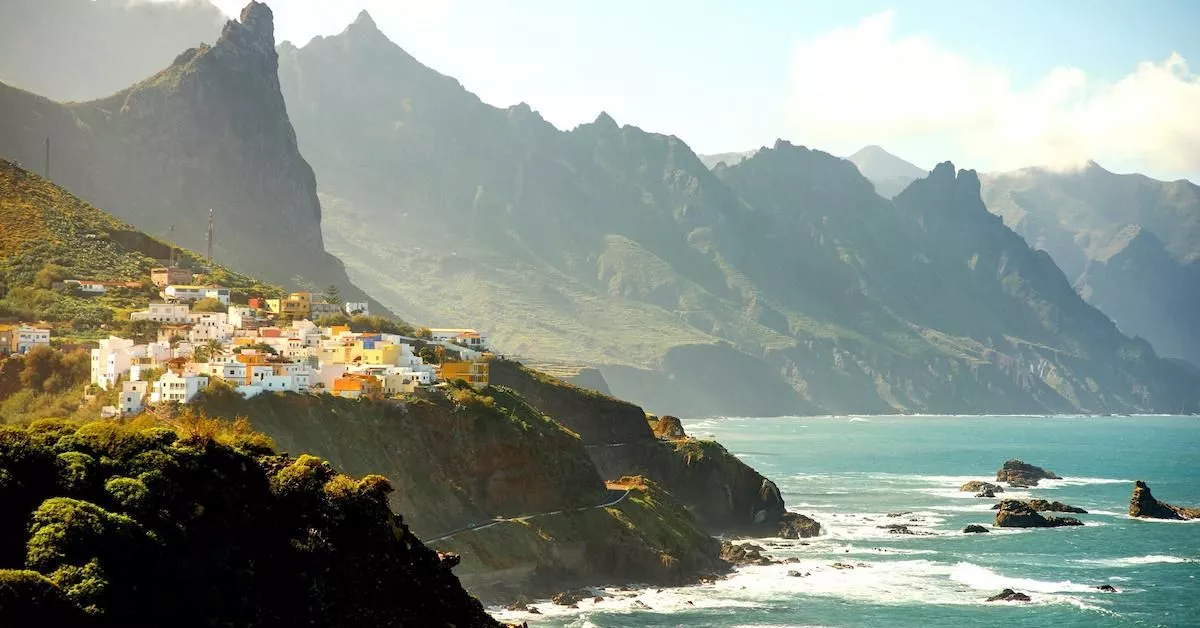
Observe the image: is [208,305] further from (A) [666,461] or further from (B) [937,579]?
(B) [937,579]

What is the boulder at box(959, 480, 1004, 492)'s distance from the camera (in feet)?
551

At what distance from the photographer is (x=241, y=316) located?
116 metres

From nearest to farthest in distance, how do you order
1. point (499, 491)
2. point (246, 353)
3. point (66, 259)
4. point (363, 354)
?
1. point (246, 353)
2. point (499, 491)
3. point (363, 354)
4. point (66, 259)

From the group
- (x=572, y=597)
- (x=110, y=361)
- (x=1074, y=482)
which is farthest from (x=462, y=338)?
(x=1074, y=482)

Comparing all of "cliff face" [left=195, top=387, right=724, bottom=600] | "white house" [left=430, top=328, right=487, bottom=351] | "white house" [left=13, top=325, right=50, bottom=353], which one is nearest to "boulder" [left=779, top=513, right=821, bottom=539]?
"cliff face" [left=195, top=387, right=724, bottom=600]

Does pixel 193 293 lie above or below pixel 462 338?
above

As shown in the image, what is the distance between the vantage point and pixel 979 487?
17038 cm

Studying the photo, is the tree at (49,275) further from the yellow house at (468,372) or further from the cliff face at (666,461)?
the cliff face at (666,461)

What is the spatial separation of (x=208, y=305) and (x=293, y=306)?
1377 centimetres

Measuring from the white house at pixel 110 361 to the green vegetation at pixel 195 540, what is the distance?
3182 centimetres

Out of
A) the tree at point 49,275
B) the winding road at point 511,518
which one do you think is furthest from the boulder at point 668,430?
the tree at point 49,275

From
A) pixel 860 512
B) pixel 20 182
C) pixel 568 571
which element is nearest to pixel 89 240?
pixel 20 182

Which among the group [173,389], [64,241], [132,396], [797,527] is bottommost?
[797,527]

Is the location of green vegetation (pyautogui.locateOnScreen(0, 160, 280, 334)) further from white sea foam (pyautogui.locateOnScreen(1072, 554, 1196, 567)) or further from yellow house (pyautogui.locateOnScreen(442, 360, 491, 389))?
white sea foam (pyautogui.locateOnScreen(1072, 554, 1196, 567))
